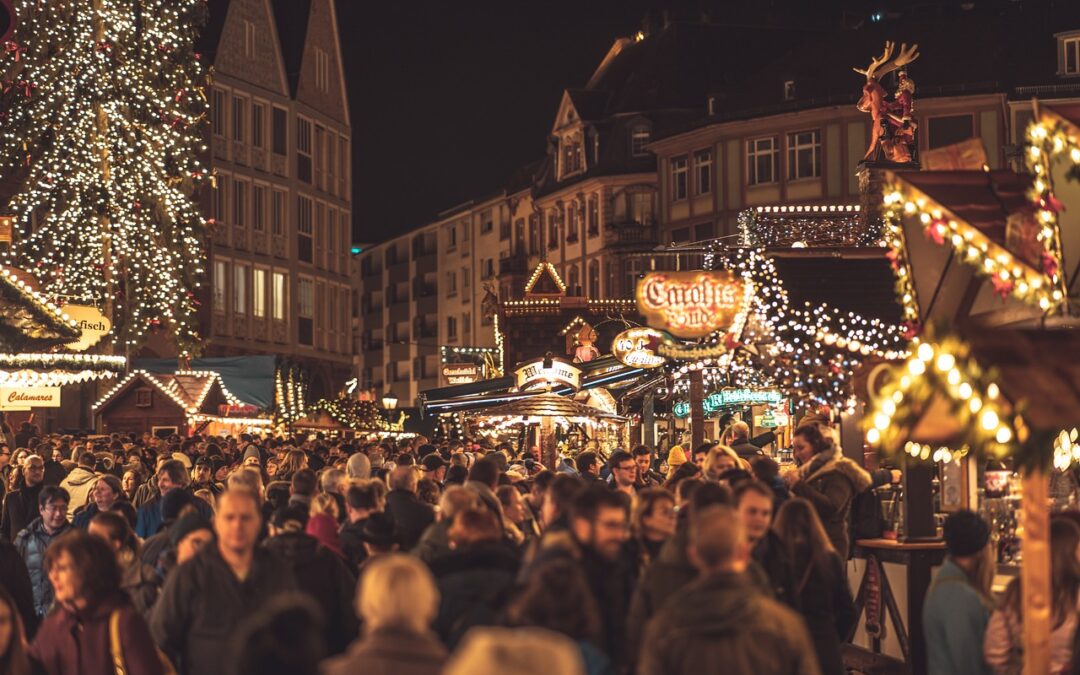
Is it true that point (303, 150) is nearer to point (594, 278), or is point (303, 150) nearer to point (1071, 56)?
point (594, 278)

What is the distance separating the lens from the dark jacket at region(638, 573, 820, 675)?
6.52 meters

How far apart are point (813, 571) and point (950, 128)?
155 feet

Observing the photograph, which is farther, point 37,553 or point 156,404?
point 156,404

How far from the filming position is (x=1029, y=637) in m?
7.92

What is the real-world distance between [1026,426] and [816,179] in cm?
4991

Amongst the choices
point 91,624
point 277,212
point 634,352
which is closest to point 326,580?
point 91,624

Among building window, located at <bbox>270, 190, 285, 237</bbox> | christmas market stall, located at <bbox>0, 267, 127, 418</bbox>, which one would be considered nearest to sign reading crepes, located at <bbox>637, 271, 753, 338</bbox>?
christmas market stall, located at <bbox>0, 267, 127, 418</bbox>

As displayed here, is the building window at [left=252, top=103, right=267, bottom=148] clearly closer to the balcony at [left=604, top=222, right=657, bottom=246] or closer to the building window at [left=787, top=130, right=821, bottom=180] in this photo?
the balcony at [left=604, top=222, right=657, bottom=246]

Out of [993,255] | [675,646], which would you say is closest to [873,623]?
[993,255]

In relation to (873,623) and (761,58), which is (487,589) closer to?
(873,623)

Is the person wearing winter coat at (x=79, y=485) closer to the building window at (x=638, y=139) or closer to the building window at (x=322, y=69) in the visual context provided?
the building window at (x=322, y=69)

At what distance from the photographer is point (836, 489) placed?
43.8 ft

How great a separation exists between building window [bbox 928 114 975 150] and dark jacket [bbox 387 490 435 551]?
44793mm

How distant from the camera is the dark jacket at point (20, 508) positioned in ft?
52.4
